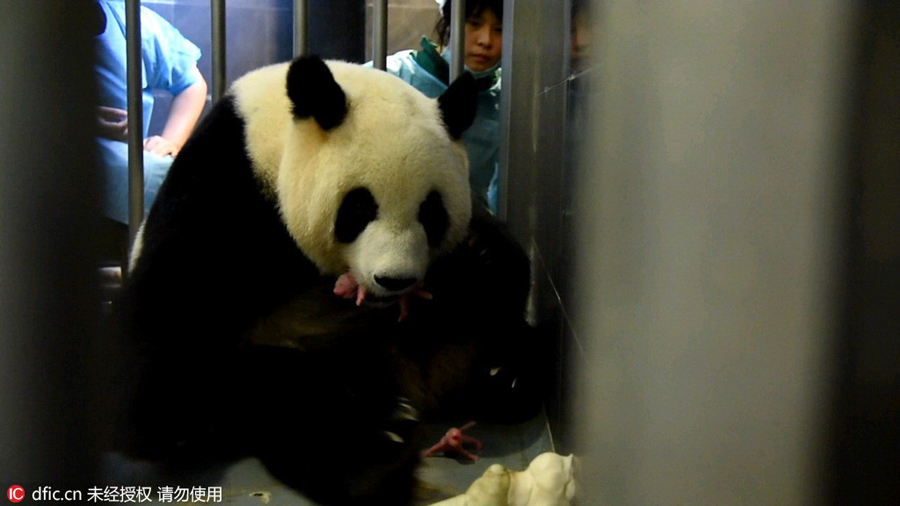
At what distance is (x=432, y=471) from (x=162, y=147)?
3.79ft

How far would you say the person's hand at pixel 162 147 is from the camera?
2053 millimetres

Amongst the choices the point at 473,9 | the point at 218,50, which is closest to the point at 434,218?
the point at 218,50

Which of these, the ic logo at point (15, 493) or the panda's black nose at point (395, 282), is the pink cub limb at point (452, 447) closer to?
the panda's black nose at point (395, 282)

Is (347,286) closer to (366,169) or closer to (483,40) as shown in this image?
(366,169)

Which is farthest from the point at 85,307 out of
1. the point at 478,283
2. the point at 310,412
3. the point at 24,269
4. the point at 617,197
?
the point at 478,283

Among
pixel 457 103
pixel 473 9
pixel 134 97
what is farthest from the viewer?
pixel 473 9

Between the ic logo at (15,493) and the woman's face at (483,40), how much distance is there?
6.34 ft

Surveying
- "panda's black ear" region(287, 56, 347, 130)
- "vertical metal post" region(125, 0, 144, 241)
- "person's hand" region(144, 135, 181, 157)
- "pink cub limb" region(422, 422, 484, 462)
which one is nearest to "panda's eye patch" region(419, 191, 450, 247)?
"panda's black ear" region(287, 56, 347, 130)

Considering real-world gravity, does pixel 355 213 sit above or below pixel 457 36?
below

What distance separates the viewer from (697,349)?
1.20 ft

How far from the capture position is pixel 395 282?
1408 mm

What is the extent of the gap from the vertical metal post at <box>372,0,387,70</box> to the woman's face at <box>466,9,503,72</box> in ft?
1.24

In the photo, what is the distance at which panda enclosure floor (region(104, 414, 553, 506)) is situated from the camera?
1375 millimetres

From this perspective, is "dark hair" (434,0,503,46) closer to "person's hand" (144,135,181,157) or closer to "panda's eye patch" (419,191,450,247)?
"person's hand" (144,135,181,157)
